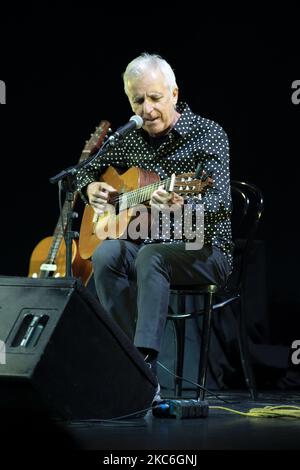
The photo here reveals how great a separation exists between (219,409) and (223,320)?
4.06 ft

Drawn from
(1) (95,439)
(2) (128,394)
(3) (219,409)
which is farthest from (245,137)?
(1) (95,439)

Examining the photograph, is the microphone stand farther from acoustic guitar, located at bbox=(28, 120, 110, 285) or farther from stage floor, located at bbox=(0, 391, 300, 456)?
acoustic guitar, located at bbox=(28, 120, 110, 285)

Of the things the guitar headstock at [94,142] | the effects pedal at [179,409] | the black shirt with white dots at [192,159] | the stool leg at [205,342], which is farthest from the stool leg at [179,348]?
the guitar headstock at [94,142]

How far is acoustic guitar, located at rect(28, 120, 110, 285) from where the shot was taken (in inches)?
149

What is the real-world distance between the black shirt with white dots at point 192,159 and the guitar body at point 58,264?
0.59 meters

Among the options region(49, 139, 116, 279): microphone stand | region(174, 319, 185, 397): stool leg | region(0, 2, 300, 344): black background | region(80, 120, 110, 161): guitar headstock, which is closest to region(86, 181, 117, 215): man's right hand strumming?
region(49, 139, 116, 279): microphone stand

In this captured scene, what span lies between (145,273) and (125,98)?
2078mm

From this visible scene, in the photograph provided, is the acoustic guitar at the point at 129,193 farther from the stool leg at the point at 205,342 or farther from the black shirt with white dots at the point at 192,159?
the stool leg at the point at 205,342

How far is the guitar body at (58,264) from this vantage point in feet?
12.4

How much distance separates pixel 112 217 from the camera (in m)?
3.09

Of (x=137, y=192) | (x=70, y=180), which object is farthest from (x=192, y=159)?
(x=70, y=180)

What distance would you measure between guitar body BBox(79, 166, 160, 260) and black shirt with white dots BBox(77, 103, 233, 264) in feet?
0.22
